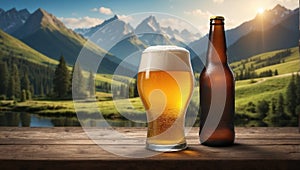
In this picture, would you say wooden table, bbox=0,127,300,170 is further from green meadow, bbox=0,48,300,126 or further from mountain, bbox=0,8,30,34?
mountain, bbox=0,8,30,34

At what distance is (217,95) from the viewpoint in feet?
3.12

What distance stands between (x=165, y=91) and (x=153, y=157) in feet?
0.54

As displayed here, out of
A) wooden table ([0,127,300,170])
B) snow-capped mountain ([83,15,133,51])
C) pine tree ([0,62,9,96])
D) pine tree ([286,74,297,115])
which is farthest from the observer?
pine tree ([0,62,9,96])

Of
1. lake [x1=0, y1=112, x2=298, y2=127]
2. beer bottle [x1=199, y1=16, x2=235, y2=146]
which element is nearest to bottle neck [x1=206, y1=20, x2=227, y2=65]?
beer bottle [x1=199, y1=16, x2=235, y2=146]

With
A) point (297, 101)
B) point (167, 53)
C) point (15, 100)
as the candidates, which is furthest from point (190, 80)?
point (15, 100)

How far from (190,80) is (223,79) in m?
0.15

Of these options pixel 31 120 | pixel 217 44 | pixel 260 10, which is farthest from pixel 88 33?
pixel 217 44

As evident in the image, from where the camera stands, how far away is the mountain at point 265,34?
2576 mm

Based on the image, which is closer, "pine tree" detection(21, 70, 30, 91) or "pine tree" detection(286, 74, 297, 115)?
"pine tree" detection(286, 74, 297, 115)

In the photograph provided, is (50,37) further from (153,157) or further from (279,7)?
(153,157)

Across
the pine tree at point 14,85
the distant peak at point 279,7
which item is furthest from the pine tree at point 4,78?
the distant peak at point 279,7

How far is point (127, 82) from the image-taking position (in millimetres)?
1007

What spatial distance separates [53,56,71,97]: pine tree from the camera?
2.71 metres

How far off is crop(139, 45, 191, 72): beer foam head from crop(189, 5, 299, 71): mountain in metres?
1.82
